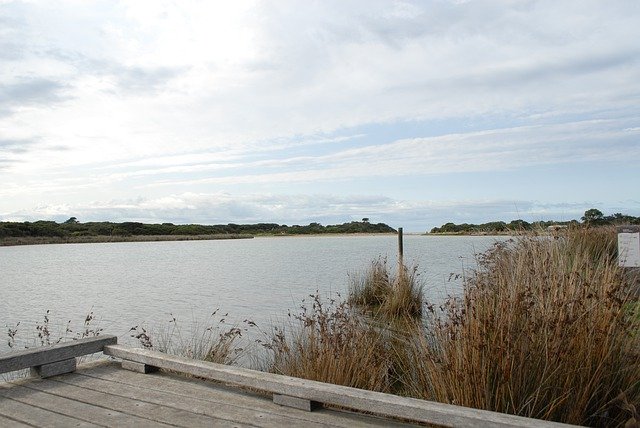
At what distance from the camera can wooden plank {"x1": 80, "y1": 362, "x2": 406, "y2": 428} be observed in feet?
10.2

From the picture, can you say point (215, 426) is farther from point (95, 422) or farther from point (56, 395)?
point (56, 395)

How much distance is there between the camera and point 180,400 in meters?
3.53

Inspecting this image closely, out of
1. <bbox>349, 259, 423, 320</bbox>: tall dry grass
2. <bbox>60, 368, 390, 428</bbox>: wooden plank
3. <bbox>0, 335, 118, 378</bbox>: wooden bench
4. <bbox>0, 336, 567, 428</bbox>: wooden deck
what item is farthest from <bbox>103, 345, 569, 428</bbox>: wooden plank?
<bbox>349, 259, 423, 320</bbox>: tall dry grass

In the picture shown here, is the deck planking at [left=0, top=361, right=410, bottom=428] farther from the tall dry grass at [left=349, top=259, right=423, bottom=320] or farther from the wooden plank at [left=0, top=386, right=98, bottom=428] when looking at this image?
the tall dry grass at [left=349, top=259, right=423, bottom=320]

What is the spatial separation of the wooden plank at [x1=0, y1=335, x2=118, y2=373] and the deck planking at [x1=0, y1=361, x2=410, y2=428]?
→ 0.42ft

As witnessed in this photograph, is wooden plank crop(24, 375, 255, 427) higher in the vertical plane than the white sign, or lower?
lower

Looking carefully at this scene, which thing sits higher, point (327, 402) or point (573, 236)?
point (573, 236)

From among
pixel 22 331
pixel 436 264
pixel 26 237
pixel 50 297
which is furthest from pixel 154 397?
pixel 26 237

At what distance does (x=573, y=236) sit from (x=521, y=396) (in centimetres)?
879

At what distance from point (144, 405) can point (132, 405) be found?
8 centimetres

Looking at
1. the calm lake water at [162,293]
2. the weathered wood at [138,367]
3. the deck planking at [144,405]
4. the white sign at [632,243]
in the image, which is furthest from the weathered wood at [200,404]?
the white sign at [632,243]

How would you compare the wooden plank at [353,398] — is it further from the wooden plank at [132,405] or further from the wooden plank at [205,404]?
the wooden plank at [132,405]

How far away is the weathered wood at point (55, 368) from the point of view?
413 cm

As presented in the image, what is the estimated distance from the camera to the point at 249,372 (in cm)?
364
